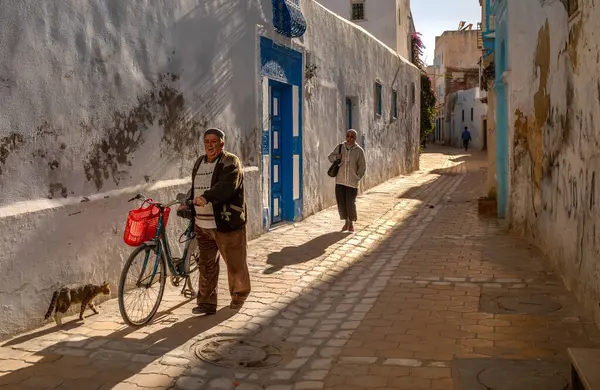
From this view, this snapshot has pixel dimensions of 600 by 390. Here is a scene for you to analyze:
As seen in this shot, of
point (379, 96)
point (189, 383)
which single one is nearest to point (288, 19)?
point (189, 383)

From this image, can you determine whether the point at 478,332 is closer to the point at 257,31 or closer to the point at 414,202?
the point at 257,31

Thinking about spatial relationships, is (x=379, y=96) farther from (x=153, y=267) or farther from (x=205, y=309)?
(x=153, y=267)

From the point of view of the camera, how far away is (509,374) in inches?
164

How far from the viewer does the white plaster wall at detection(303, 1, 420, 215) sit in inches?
486

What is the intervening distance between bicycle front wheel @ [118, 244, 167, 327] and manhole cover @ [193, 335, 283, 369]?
69 cm

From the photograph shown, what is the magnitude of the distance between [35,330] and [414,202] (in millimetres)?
10934

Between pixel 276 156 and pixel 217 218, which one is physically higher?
pixel 276 156

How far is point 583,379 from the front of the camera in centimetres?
335

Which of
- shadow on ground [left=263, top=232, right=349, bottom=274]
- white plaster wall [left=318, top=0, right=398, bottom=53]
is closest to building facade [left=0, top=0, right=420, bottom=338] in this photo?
shadow on ground [left=263, top=232, right=349, bottom=274]

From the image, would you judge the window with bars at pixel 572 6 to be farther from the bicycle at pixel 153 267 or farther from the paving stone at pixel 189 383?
the paving stone at pixel 189 383

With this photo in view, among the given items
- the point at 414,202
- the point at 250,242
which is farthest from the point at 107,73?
the point at 414,202

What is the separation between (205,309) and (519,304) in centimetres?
284

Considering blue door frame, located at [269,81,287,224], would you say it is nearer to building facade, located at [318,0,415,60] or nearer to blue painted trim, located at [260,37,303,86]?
blue painted trim, located at [260,37,303,86]

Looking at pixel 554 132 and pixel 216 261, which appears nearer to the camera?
pixel 216 261
